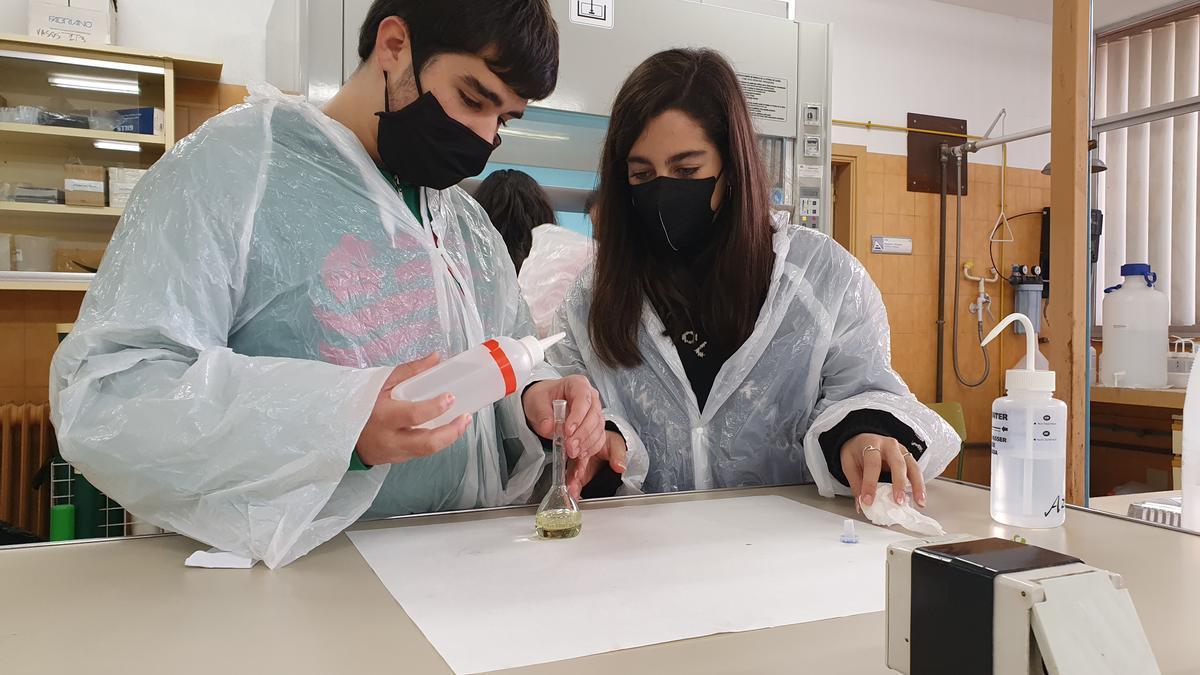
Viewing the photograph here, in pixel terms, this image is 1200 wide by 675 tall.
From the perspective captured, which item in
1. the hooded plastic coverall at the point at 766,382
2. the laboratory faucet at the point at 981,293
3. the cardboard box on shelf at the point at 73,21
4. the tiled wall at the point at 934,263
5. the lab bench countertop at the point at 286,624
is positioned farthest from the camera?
the laboratory faucet at the point at 981,293

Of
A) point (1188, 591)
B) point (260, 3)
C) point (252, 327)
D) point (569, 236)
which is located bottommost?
point (1188, 591)

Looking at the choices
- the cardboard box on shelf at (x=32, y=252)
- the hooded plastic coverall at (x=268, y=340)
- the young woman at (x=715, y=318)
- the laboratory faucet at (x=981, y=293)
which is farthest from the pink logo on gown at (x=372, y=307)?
the laboratory faucet at (x=981, y=293)

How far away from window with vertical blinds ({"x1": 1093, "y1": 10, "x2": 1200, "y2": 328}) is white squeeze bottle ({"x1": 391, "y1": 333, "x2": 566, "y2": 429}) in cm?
204

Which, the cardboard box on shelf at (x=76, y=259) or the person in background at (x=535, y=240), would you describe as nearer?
the person in background at (x=535, y=240)

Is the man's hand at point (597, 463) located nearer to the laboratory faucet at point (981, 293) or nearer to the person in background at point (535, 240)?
the person in background at point (535, 240)

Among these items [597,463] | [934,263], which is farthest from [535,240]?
[934,263]

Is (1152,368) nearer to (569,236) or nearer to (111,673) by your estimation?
(569,236)

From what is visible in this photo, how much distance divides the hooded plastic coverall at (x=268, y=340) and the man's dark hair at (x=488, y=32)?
16cm

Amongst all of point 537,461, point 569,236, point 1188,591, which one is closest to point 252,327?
point 537,461

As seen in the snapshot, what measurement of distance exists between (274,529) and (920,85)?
4164mm

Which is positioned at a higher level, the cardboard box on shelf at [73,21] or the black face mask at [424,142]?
the cardboard box on shelf at [73,21]

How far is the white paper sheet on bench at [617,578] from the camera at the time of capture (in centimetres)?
54

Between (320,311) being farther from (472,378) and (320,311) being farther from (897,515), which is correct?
(897,515)

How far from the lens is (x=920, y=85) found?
13.3 feet
